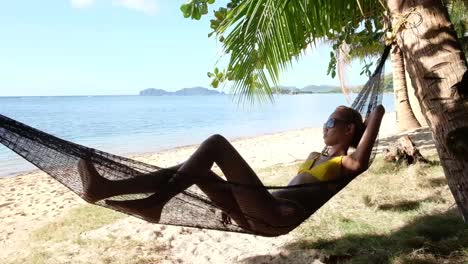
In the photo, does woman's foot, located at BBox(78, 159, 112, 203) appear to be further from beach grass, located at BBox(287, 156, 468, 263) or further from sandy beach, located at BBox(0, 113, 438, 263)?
beach grass, located at BBox(287, 156, 468, 263)

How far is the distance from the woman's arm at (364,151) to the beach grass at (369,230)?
0.58 metres

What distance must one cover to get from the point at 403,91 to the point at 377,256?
5526 mm

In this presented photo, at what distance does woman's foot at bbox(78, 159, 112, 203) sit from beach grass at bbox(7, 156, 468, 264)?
3.90 ft

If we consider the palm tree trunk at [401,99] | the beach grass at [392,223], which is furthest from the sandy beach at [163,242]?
the palm tree trunk at [401,99]

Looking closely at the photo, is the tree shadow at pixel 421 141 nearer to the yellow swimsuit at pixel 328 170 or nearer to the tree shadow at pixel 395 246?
the tree shadow at pixel 395 246

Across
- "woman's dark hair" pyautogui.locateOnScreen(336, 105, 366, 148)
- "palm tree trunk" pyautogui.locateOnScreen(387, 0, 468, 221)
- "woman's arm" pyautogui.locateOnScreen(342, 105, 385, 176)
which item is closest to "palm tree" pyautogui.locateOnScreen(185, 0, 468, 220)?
"palm tree trunk" pyautogui.locateOnScreen(387, 0, 468, 221)

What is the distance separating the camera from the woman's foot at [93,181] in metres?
1.59

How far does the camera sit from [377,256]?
2.25 meters

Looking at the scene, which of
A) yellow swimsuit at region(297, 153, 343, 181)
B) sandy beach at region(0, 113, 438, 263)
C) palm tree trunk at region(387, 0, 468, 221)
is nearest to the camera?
palm tree trunk at region(387, 0, 468, 221)

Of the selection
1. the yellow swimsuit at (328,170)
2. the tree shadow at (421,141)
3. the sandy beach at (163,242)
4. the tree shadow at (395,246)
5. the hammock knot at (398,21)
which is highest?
the hammock knot at (398,21)

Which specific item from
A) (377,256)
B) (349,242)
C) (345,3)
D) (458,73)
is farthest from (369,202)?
(458,73)

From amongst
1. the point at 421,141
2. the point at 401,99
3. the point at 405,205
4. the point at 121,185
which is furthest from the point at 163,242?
the point at 401,99

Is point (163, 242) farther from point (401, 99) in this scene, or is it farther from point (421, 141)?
point (401, 99)

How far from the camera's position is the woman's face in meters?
2.19
